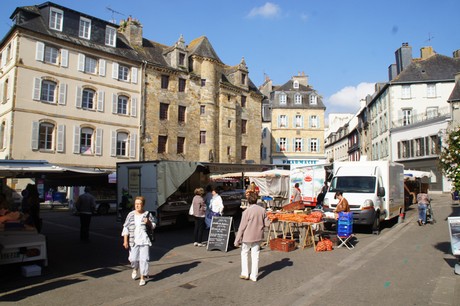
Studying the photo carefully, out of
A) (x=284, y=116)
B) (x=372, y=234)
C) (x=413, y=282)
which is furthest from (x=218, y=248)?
(x=284, y=116)

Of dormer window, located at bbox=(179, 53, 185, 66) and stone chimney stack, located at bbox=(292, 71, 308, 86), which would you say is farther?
stone chimney stack, located at bbox=(292, 71, 308, 86)

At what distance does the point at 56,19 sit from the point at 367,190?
24201 mm

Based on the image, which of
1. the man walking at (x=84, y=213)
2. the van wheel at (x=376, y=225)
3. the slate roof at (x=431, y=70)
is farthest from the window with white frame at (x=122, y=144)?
the slate roof at (x=431, y=70)

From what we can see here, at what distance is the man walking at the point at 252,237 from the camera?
709cm

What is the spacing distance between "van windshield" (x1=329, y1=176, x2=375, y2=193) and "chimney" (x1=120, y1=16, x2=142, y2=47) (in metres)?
24.6

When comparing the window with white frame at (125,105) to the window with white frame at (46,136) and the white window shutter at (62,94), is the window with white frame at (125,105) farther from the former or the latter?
the window with white frame at (46,136)

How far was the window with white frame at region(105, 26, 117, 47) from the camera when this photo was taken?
29.2m

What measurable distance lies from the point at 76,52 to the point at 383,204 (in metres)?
23.2

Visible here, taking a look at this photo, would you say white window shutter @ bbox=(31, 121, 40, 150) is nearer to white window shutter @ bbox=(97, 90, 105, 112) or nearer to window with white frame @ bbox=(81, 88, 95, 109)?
window with white frame @ bbox=(81, 88, 95, 109)

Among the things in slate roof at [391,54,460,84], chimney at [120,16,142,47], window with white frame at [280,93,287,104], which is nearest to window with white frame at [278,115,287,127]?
window with white frame at [280,93,287,104]

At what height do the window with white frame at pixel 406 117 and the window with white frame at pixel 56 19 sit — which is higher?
the window with white frame at pixel 56 19

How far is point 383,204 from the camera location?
14.3 meters

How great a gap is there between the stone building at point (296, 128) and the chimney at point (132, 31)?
20811mm

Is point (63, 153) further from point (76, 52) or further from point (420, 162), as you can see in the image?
point (420, 162)
